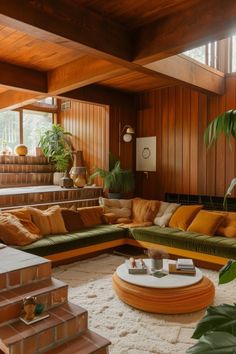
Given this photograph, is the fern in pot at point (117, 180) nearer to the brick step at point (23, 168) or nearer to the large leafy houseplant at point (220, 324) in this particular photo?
the brick step at point (23, 168)

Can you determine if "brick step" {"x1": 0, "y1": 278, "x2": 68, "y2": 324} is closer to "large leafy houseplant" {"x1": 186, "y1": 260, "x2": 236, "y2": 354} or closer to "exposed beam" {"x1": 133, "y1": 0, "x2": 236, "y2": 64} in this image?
"large leafy houseplant" {"x1": 186, "y1": 260, "x2": 236, "y2": 354}

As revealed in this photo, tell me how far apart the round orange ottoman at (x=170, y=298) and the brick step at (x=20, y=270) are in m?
0.83

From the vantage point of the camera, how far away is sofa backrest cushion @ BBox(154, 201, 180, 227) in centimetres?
488

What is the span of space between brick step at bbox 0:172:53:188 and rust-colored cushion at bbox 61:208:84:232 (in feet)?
7.21

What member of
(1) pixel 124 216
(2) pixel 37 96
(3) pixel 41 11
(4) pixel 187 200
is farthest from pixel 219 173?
(3) pixel 41 11

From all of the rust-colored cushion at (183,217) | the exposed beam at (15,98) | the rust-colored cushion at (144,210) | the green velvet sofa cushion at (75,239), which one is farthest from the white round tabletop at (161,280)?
the exposed beam at (15,98)

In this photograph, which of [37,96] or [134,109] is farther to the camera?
[134,109]

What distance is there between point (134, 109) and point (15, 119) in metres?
2.73

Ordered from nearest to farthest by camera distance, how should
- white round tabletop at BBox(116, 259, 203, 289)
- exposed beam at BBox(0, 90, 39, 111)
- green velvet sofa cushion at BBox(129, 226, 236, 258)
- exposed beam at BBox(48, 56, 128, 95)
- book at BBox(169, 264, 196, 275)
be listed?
white round tabletop at BBox(116, 259, 203, 289), book at BBox(169, 264, 196, 275), exposed beam at BBox(48, 56, 128, 95), green velvet sofa cushion at BBox(129, 226, 236, 258), exposed beam at BBox(0, 90, 39, 111)

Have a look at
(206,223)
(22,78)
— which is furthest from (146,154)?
(22,78)

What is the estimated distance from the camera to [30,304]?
88.0 inches

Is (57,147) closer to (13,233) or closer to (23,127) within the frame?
(23,127)

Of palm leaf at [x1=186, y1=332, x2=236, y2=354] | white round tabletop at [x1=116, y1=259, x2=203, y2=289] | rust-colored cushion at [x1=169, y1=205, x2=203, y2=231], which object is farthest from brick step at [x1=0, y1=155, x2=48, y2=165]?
palm leaf at [x1=186, y1=332, x2=236, y2=354]

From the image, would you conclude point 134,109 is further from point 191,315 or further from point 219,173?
point 191,315
